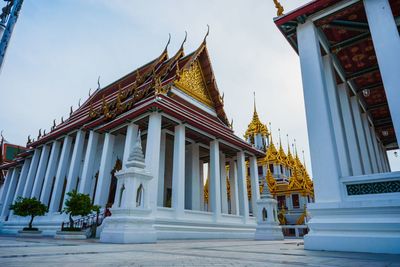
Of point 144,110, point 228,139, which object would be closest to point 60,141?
point 144,110

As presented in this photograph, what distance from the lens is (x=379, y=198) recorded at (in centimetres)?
312

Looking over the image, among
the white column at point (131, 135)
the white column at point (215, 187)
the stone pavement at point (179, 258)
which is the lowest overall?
the stone pavement at point (179, 258)

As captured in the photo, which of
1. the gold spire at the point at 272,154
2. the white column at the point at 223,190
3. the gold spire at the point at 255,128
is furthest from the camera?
the gold spire at the point at 255,128

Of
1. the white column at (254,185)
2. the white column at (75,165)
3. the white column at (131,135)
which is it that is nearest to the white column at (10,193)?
the white column at (75,165)

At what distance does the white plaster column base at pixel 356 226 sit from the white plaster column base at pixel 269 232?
5.64 m

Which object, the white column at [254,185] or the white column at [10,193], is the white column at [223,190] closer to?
the white column at [254,185]

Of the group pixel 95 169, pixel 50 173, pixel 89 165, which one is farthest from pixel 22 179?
pixel 89 165

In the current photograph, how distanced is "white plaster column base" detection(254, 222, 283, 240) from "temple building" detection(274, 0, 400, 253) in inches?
153

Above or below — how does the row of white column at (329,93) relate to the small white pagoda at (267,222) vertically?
above

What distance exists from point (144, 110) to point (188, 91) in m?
3.67

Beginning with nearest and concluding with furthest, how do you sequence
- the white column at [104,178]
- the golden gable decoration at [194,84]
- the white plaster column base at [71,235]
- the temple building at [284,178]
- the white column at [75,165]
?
the white plaster column base at [71,235], the white column at [104,178], the white column at [75,165], the golden gable decoration at [194,84], the temple building at [284,178]

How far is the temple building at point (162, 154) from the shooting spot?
7978mm

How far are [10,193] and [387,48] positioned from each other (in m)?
18.9

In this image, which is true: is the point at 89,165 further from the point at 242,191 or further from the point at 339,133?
the point at 339,133
